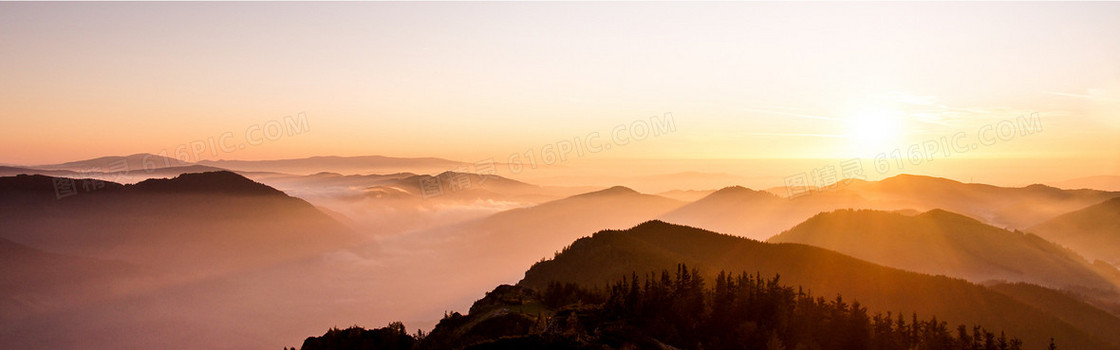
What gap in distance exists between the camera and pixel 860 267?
632 feet

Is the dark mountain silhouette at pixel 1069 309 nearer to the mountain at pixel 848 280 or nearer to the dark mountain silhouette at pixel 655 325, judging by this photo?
the mountain at pixel 848 280

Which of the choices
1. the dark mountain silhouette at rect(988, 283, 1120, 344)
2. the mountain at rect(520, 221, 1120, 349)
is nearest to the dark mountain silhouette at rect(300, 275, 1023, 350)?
the mountain at rect(520, 221, 1120, 349)

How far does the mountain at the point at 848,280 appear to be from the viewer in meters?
153

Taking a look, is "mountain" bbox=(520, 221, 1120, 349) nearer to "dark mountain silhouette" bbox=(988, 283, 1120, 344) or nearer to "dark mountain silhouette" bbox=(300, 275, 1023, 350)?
"dark mountain silhouette" bbox=(988, 283, 1120, 344)

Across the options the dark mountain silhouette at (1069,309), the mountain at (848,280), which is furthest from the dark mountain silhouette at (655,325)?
the dark mountain silhouette at (1069,309)

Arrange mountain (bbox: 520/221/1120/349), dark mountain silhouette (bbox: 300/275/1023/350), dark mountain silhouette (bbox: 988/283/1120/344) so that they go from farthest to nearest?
dark mountain silhouette (bbox: 988/283/1120/344) < mountain (bbox: 520/221/1120/349) < dark mountain silhouette (bbox: 300/275/1023/350)

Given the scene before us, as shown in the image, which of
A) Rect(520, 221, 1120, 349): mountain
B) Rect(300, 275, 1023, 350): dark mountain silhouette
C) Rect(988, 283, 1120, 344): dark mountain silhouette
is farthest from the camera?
Rect(988, 283, 1120, 344): dark mountain silhouette

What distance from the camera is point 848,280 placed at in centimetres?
18050

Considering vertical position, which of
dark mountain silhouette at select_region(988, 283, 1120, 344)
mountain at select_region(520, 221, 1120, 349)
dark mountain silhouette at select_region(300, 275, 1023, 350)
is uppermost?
dark mountain silhouette at select_region(300, 275, 1023, 350)

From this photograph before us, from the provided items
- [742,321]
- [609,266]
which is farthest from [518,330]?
[609,266]

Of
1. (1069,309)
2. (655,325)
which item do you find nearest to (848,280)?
A: (1069,309)

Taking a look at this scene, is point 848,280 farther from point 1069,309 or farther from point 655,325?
point 655,325

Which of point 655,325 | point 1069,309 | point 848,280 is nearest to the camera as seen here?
point 655,325

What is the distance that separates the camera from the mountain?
153000 millimetres
